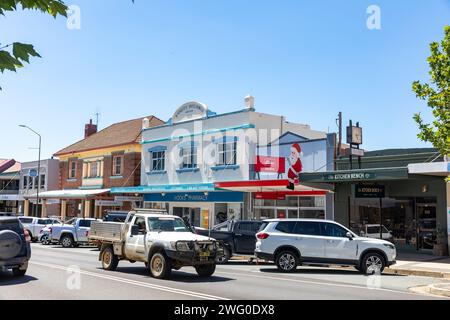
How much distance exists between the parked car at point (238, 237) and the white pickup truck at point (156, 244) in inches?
163

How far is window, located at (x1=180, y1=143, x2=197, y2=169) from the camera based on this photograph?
31.5 metres

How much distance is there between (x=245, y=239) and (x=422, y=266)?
656 centimetres

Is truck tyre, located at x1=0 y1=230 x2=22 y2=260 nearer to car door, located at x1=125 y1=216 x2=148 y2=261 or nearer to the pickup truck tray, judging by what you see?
the pickup truck tray

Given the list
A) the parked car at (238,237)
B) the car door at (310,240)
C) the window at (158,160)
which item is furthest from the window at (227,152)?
the car door at (310,240)

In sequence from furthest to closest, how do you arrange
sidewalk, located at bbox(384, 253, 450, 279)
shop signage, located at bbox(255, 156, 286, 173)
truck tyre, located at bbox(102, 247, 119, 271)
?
shop signage, located at bbox(255, 156, 286, 173) < sidewalk, located at bbox(384, 253, 450, 279) < truck tyre, located at bbox(102, 247, 119, 271)

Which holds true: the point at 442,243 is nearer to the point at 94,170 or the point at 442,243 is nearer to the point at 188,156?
the point at 188,156

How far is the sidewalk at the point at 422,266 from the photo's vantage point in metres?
16.3

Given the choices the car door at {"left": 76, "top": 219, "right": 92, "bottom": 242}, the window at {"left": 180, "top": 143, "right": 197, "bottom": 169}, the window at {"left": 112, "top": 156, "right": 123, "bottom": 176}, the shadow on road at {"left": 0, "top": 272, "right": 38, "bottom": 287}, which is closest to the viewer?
the shadow on road at {"left": 0, "top": 272, "right": 38, "bottom": 287}

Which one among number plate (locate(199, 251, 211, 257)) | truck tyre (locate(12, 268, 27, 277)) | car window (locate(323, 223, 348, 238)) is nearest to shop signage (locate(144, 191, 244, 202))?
car window (locate(323, 223, 348, 238))

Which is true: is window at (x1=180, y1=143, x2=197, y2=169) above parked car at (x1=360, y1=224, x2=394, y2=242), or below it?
above

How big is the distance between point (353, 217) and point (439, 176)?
4843 mm

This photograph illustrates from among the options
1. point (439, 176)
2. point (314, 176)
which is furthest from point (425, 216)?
point (314, 176)

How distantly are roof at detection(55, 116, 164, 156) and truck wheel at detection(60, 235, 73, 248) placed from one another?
34.9 feet
